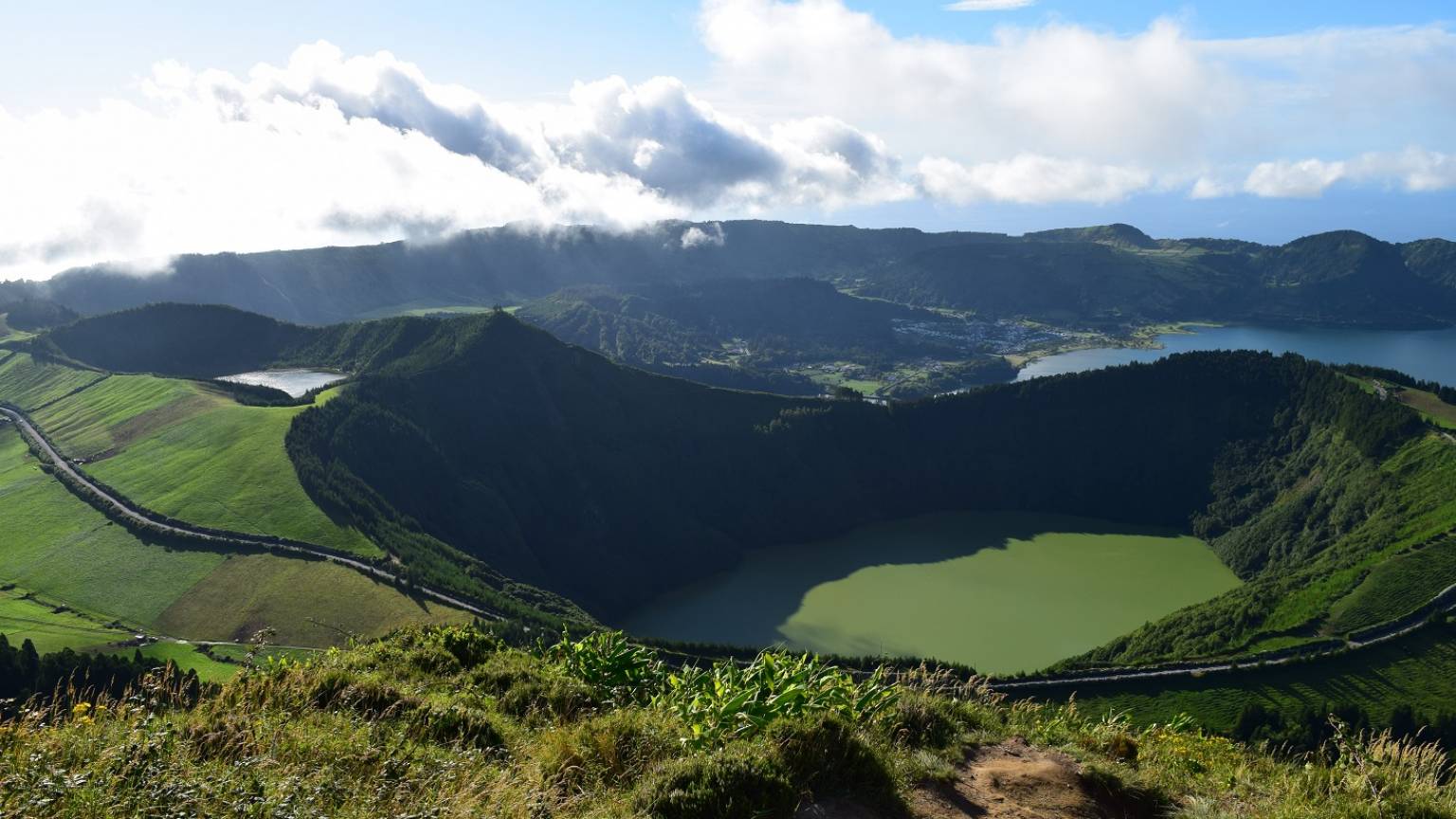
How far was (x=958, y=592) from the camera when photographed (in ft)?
314

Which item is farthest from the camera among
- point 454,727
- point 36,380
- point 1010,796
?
point 36,380

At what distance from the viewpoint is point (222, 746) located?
8.06m

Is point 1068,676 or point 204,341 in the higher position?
point 204,341

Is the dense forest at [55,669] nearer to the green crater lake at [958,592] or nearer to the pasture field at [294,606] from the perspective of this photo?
the pasture field at [294,606]

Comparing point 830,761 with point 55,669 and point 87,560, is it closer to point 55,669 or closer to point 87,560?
point 55,669

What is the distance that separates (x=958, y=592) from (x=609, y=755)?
93143 mm

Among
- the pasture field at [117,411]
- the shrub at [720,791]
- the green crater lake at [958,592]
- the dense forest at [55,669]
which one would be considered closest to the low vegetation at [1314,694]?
the green crater lake at [958,592]

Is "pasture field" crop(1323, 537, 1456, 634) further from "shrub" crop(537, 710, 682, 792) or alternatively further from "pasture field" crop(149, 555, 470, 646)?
"shrub" crop(537, 710, 682, 792)

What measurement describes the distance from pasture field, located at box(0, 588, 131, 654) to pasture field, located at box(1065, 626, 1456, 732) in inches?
2829

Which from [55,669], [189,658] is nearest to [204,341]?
[189,658]

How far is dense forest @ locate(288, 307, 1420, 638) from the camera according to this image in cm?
10331

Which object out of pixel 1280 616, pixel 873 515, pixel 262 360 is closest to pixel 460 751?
pixel 1280 616

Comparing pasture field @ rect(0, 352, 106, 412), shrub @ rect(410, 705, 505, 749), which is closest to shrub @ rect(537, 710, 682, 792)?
shrub @ rect(410, 705, 505, 749)

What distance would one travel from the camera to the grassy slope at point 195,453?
8438cm
